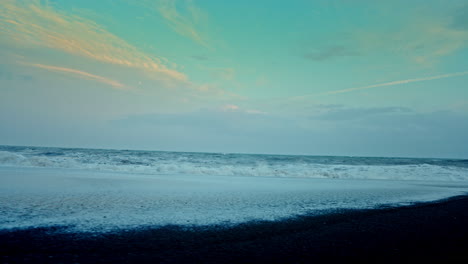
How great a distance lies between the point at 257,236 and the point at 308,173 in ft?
46.6

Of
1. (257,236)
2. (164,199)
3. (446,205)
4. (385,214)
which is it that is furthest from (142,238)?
(446,205)

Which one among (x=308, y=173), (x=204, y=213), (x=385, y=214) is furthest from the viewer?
(x=308, y=173)

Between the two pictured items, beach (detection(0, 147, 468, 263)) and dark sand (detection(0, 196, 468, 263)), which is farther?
beach (detection(0, 147, 468, 263))

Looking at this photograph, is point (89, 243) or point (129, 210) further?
point (129, 210)

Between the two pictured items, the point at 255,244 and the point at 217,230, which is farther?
the point at 217,230

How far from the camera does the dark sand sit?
2.44 meters

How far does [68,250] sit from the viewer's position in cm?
253

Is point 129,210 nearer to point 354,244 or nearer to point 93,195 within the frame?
point 93,195

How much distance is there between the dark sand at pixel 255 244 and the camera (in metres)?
2.44

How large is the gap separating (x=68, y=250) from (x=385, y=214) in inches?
191

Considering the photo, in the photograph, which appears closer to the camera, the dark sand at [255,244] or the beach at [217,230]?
the dark sand at [255,244]

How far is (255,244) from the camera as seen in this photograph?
2887 mm

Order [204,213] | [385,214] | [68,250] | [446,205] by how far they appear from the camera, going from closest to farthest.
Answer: [68,250]
[204,213]
[385,214]
[446,205]

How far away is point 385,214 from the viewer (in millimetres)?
4785
